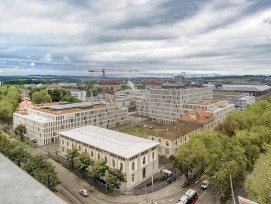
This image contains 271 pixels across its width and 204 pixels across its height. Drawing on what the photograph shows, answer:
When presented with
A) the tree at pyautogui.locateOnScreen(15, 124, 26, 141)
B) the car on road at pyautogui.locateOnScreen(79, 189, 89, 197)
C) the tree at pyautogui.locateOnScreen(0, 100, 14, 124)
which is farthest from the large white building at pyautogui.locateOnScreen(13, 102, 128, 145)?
the car on road at pyautogui.locateOnScreen(79, 189, 89, 197)

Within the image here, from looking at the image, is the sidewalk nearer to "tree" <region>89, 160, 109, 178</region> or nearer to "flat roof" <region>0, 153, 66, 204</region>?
"tree" <region>89, 160, 109, 178</region>

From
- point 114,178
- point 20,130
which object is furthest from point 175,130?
point 20,130

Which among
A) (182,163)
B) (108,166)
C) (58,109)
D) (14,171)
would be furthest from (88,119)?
(14,171)

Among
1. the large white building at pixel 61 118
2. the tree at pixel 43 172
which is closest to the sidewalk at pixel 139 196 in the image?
the tree at pixel 43 172

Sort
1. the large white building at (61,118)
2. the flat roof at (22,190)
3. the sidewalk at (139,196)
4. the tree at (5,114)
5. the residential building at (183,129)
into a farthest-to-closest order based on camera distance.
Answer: the tree at (5,114) < the large white building at (61,118) < the residential building at (183,129) < the sidewalk at (139,196) < the flat roof at (22,190)

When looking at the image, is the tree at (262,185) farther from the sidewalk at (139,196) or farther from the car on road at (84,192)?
the car on road at (84,192)

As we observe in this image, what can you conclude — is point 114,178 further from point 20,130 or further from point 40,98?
point 40,98
